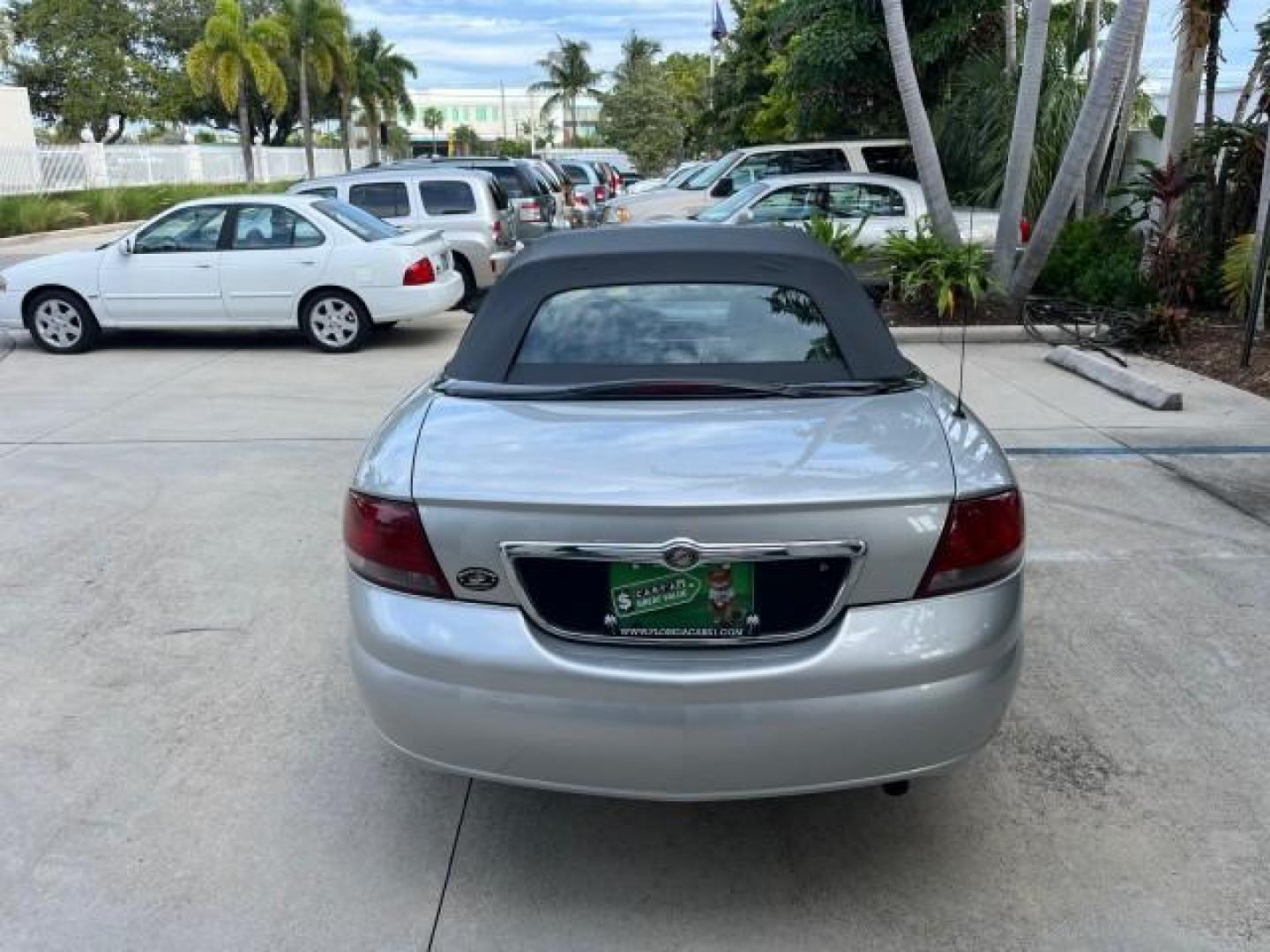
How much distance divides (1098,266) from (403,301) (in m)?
7.46

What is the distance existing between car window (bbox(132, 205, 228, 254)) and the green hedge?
476 inches

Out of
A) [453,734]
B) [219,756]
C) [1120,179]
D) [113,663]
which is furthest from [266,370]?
[1120,179]

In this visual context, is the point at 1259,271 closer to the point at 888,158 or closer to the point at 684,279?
the point at 684,279

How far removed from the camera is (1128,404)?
8.27m

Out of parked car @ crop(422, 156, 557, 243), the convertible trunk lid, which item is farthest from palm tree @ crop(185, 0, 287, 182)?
the convertible trunk lid

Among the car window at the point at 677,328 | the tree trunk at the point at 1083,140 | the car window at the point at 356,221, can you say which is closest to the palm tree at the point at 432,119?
the car window at the point at 356,221

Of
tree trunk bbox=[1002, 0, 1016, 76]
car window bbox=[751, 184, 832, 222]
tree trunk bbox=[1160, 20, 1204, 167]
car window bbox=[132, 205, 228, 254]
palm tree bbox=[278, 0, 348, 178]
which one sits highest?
palm tree bbox=[278, 0, 348, 178]

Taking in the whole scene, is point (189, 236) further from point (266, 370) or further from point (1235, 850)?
point (1235, 850)

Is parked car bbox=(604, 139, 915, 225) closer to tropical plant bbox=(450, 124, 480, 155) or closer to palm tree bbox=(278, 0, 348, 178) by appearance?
palm tree bbox=(278, 0, 348, 178)

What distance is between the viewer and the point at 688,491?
2574 millimetres

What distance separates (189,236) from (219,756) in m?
8.60

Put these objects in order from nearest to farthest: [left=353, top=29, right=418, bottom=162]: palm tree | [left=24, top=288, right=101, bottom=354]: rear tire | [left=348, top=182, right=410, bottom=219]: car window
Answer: [left=24, top=288, right=101, bottom=354]: rear tire < [left=348, top=182, right=410, bottom=219]: car window < [left=353, top=29, right=418, bottom=162]: palm tree

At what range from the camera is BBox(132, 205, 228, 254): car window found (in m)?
10.8

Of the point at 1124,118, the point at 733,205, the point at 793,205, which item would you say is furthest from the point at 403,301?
the point at 1124,118
